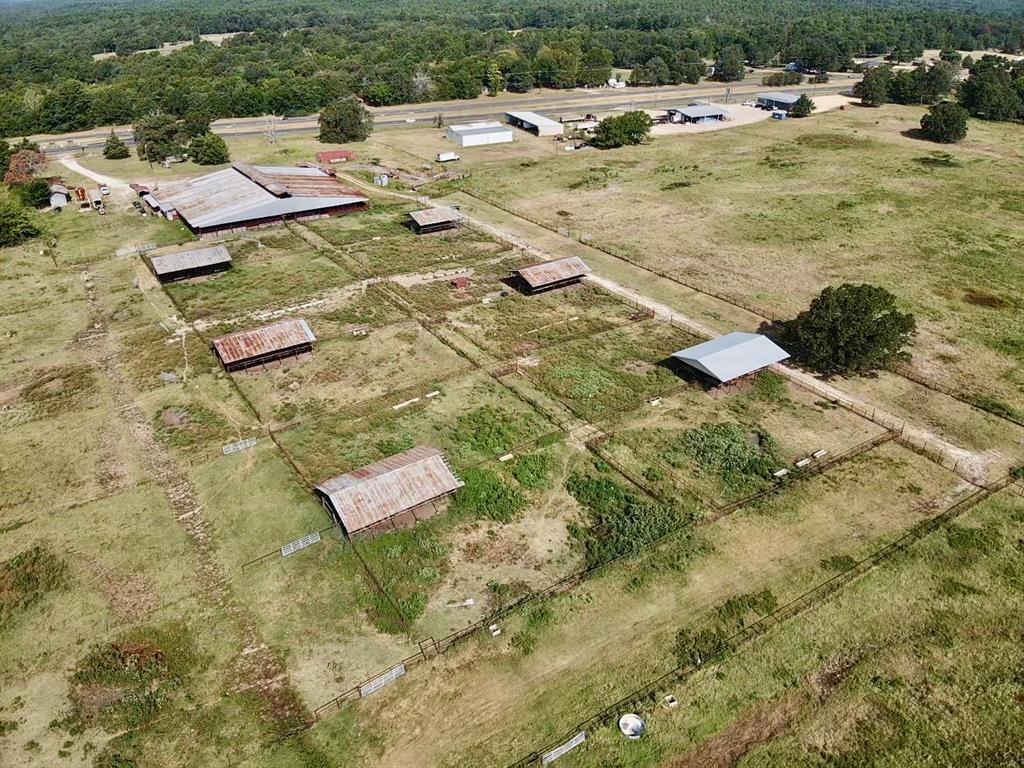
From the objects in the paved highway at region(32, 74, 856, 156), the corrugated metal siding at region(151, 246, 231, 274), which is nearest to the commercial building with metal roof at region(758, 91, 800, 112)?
the paved highway at region(32, 74, 856, 156)

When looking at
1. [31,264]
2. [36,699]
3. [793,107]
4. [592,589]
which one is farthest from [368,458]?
[793,107]

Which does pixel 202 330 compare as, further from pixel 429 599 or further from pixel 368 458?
pixel 429 599

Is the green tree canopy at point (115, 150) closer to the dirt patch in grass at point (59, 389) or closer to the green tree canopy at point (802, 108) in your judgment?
the dirt patch in grass at point (59, 389)

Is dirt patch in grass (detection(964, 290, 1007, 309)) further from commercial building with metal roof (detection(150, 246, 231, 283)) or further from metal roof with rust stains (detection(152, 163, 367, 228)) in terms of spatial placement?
commercial building with metal roof (detection(150, 246, 231, 283))

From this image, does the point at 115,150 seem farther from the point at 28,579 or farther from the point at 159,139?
the point at 28,579

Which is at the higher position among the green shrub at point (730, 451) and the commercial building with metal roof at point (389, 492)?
the commercial building with metal roof at point (389, 492)

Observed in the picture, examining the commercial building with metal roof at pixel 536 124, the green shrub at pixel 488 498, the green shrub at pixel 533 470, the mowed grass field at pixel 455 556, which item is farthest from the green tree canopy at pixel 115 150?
the green shrub at pixel 533 470
